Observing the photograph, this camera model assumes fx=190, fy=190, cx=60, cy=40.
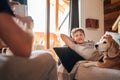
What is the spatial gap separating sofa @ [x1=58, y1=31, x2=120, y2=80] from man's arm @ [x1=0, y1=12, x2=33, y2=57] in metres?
1.22

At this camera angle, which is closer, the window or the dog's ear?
the dog's ear

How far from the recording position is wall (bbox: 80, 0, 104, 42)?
177 inches

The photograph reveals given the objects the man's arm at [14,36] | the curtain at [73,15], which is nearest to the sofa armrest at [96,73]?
the man's arm at [14,36]

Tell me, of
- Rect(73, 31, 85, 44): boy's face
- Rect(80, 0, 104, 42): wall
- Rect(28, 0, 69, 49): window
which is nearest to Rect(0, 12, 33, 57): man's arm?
Rect(73, 31, 85, 44): boy's face

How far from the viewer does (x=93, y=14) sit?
467 cm

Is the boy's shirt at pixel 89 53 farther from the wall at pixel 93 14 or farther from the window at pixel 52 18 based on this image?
the wall at pixel 93 14

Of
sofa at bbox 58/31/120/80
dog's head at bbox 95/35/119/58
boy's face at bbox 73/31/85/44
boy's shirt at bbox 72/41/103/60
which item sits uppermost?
boy's face at bbox 73/31/85/44

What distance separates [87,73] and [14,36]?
57.1 inches

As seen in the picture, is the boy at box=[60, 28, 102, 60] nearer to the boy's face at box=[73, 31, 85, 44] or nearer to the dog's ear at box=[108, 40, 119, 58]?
the boy's face at box=[73, 31, 85, 44]

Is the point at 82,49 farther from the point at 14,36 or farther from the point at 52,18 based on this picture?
the point at 52,18

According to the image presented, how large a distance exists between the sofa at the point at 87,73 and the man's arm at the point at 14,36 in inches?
47.9

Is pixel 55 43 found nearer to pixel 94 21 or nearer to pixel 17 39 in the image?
pixel 94 21

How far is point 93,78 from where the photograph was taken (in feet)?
6.61

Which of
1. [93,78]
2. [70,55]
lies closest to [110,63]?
[93,78]
